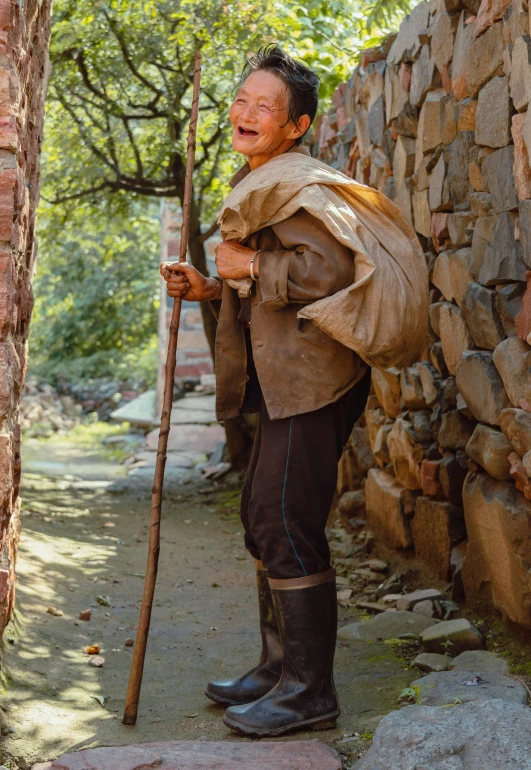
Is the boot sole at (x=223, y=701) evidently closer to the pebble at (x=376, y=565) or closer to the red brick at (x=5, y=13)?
the pebble at (x=376, y=565)

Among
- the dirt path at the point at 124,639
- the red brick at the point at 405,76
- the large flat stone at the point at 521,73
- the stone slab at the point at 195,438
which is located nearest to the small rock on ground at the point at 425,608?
the dirt path at the point at 124,639

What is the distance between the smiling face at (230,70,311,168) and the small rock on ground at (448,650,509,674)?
1.58m

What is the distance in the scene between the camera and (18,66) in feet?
7.97

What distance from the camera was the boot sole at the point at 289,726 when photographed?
2275 mm

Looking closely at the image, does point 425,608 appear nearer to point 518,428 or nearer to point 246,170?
point 518,428

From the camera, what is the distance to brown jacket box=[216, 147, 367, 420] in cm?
223

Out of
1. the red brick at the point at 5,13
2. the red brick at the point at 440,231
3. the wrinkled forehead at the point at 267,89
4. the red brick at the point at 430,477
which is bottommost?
the red brick at the point at 430,477

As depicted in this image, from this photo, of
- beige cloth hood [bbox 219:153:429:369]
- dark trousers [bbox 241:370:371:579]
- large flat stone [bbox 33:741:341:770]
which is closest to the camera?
large flat stone [bbox 33:741:341:770]

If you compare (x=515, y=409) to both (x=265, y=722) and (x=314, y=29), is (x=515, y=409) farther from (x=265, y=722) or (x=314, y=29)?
(x=314, y=29)

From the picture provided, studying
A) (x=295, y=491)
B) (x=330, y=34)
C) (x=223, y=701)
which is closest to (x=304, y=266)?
(x=295, y=491)

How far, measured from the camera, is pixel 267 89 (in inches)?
94.2

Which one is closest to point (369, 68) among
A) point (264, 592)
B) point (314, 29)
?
point (314, 29)

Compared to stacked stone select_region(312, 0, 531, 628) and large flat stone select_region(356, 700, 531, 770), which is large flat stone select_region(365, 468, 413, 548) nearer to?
stacked stone select_region(312, 0, 531, 628)

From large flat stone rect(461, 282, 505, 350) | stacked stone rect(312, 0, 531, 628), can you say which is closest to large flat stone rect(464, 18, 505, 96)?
stacked stone rect(312, 0, 531, 628)
